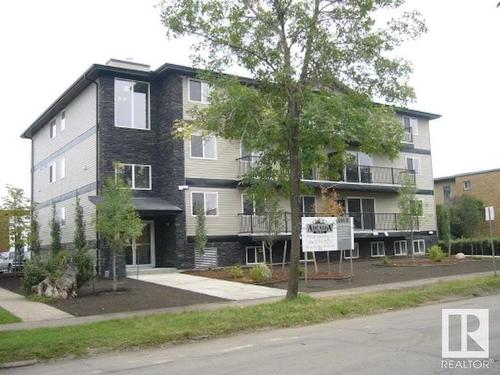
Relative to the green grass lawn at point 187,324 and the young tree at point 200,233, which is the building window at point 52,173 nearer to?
the young tree at point 200,233

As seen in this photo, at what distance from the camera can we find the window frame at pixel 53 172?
107 ft

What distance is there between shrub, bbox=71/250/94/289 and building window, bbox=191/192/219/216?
9433 millimetres

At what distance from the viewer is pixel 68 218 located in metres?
30.0

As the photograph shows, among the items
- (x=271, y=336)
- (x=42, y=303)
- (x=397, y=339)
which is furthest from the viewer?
(x=42, y=303)

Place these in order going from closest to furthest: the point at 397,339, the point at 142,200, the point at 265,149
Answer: the point at 397,339 → the point at 265,149 → the point at 142,200

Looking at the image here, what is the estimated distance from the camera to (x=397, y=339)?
930 centimetres

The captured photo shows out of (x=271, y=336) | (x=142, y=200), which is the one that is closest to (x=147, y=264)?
(x=142, y=200)

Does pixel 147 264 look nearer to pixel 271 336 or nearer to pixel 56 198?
pixel 56 198

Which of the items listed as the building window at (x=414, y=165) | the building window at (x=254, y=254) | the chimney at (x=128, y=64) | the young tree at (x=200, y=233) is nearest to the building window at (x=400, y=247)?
the building window at (x=414, y=165)

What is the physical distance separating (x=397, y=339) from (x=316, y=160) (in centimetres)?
547

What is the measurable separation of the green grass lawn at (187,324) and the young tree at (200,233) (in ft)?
37.7

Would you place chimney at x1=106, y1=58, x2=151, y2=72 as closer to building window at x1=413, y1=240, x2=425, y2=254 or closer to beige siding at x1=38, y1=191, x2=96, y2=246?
beige siding at x1=38, y1=191, x2=96, y2=246

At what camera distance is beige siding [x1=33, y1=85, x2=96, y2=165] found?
90.8ft

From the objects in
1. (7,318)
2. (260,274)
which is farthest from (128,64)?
(7,318)
